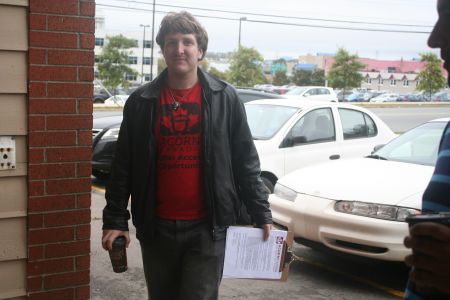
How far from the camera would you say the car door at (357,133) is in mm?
8289

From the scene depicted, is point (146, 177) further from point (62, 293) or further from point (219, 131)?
point (62, 293)

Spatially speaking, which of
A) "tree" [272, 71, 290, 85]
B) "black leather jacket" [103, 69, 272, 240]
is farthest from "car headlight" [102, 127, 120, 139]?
"tree" [272, 71, 290, 85]

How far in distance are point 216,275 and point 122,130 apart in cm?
87

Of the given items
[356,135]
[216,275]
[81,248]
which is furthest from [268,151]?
[216,275]

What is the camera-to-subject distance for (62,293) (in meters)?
3.67

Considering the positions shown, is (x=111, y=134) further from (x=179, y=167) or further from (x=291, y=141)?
(x=179, y=167)

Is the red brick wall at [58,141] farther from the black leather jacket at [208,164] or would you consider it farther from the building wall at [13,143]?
the black leather jacket at [208,164]

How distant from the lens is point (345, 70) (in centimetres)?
4738

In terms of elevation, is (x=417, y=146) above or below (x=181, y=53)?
below

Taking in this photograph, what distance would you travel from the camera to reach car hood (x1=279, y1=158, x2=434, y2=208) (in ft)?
16.1

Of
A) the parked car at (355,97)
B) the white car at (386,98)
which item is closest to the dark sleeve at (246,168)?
the parked car at (355,97)

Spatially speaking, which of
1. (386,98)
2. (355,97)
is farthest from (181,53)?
(386,98)

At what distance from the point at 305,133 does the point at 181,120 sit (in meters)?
5.25

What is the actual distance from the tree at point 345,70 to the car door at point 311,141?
40.1m
